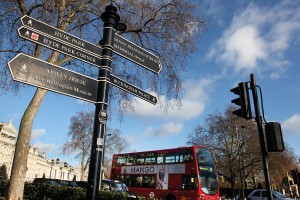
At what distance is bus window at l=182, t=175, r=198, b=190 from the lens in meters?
19.4

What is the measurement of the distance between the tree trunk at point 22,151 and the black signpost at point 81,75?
6.56 meters

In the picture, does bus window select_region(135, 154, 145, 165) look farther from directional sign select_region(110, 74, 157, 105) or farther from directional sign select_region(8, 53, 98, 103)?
directional sign select_region(8, 53, 98, 103)

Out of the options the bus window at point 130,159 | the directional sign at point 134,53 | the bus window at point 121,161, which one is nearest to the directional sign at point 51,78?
the directional sign at point 134,53

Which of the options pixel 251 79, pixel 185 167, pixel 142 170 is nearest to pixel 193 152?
pixel 185 167

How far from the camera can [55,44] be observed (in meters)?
4.52

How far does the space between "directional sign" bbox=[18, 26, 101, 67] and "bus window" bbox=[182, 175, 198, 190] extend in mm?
16256

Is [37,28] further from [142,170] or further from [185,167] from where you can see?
[142,170]

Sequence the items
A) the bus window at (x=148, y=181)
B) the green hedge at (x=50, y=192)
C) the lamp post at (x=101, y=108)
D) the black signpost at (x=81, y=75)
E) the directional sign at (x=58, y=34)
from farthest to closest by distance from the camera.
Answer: the bus window at (x=148, y=181) → the green hedge at (x=50, y=192) → the directional sign at (x=58, y=34) → the lamp post at (x=101, y=108) → the black signpost at (x=81, y=75)

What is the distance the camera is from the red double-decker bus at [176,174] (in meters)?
19.6

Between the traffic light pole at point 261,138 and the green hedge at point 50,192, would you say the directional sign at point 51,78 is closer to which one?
the traffic light pole at point 261,138

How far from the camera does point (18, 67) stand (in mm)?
3914

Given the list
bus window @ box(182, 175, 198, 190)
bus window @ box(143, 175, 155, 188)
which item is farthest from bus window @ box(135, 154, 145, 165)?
bus window @ box(182, 175, 198, 190)

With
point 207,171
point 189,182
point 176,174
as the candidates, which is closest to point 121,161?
point 176,174

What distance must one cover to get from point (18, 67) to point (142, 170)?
67.2 ft
